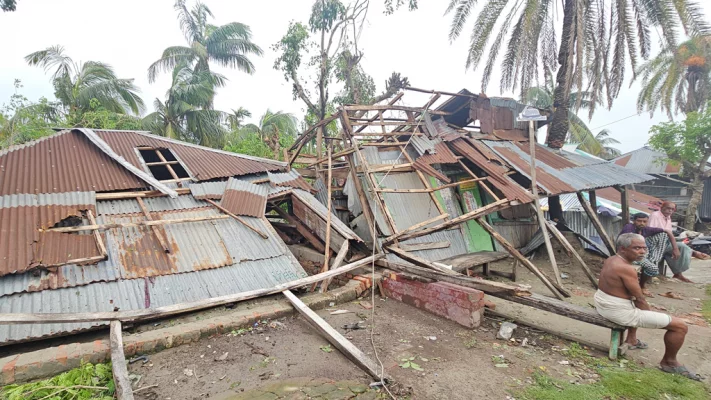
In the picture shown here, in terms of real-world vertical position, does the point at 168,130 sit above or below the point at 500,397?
Answer: above

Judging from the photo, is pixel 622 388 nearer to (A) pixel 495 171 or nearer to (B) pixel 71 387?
(A) pixel 495 171

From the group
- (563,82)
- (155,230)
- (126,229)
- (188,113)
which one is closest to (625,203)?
(563,82)

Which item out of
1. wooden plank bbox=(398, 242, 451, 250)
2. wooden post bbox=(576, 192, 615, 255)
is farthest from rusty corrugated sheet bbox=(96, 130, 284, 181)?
wooden post bbox=(576, 192, 615, 255)

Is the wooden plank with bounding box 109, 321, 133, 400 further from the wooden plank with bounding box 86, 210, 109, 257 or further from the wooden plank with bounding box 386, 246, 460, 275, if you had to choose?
the wooden plank with bounding box 386, 246, 460, 275

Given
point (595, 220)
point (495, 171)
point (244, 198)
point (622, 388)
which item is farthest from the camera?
point (595, 220)

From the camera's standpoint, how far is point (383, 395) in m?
3.04

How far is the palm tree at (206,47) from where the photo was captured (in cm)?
1881

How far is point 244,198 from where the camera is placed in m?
7.02

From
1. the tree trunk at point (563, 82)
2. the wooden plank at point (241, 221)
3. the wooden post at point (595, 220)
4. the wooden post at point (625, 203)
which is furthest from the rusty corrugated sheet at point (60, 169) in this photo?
the wooden post at point (625, 203)

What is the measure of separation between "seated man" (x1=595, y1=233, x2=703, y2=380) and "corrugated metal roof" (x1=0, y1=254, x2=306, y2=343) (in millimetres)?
4540

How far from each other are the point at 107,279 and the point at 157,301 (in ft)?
2.65

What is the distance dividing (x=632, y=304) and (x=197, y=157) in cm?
862

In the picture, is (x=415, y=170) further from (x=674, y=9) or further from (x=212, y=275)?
(x=674, y=9)

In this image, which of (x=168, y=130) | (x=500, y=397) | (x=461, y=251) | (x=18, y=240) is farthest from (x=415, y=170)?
(x=168, y=130)
